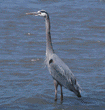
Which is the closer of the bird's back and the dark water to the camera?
the bird's back

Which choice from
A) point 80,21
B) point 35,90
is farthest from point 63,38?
point 35,90

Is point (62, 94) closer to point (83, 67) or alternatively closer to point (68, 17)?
point (83, 67)

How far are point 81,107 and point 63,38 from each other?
19.3 ft

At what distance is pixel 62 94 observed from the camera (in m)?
8.04

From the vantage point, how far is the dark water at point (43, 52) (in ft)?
Answer: 26.8

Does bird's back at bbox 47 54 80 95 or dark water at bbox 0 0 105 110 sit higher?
bird's back at bbox 47 54 80 95

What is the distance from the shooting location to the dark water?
8.16m

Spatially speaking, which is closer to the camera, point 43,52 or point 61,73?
point 61,73

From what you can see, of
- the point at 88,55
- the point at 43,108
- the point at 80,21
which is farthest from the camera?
the point at 80,21

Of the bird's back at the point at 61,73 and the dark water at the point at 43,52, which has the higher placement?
the bird's back at the point at 61,73

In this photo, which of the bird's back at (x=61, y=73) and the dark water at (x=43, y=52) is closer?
the bird's back at (x=61, y=73)

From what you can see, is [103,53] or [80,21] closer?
[103,53]

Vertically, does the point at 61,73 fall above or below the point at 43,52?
above

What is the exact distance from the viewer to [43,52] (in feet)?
38.1
